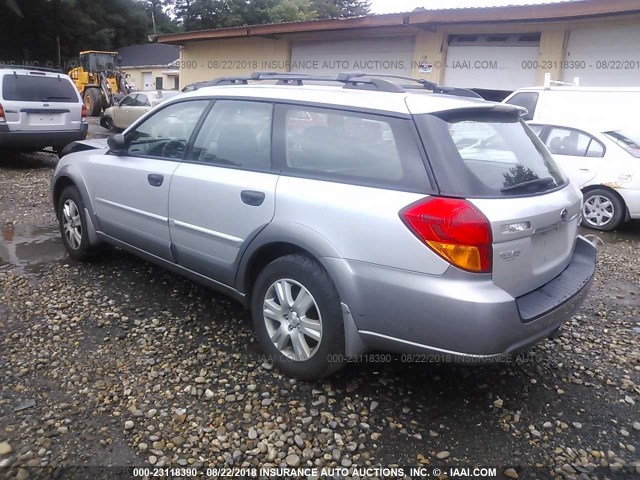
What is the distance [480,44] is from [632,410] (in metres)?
12.9

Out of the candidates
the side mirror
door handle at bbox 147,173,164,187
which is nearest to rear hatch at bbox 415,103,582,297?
door handle at bbox 147,173,164,187

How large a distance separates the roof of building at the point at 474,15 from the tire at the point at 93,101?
879cm

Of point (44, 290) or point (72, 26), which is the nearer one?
point (44, 290)

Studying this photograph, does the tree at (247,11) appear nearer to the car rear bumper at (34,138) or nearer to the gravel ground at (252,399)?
the car rear bumper at (34,138)

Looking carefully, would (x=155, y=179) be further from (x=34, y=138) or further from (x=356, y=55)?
(x=356, y=55)

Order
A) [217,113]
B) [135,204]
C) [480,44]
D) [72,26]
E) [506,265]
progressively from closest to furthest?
[506,265] < [217,113] < [135,204] < [480,44] < [72,26]

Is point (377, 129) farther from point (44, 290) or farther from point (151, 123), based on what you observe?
point (44, 290)

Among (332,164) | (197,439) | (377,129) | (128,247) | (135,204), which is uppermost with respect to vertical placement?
(377,129)

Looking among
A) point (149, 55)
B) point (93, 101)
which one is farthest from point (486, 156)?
point (149, 55)

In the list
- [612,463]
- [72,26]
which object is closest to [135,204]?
[612,463]

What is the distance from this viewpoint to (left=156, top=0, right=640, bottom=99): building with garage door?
39.1 ft

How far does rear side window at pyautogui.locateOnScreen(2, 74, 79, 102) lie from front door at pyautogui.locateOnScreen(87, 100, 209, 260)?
21.1 ft

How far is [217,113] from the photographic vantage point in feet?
12.2

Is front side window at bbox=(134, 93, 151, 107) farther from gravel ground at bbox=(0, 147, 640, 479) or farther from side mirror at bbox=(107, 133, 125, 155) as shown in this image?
gravel ground at bbox=(0, 147, 640, 479)
